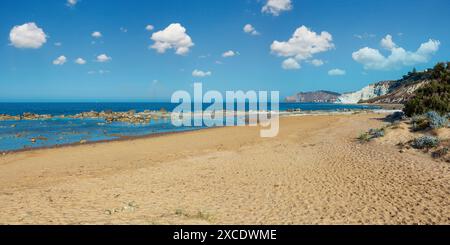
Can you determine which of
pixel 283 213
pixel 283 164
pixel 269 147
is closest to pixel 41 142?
pixel 269 147

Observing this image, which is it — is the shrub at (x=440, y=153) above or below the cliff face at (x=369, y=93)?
below

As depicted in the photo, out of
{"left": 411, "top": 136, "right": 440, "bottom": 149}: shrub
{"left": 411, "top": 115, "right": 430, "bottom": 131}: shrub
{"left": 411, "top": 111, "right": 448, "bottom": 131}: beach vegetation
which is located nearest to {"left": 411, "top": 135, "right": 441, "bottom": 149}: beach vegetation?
{"left": 411, "top": 136, "right": 440, "bottom": 149}: shrub

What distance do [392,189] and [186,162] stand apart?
923 cm

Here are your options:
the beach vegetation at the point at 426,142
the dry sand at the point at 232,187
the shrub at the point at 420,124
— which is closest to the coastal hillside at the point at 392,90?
the shrub at the point at 420,124

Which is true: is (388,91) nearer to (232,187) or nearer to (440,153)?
(440,153)

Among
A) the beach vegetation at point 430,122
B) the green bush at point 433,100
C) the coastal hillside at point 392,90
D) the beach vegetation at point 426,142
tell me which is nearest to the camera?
the beach vegetation at point 426,142

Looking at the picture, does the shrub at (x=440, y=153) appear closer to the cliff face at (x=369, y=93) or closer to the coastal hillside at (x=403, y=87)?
the coastal hillside at (x=403, y=87)

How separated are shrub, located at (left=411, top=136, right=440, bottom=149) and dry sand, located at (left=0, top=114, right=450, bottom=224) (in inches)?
40.2

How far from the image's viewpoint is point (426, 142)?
1523cm

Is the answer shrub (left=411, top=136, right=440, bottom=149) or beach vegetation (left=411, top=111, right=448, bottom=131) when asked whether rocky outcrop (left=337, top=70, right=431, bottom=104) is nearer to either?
beach vegetation (left=411, top=111, right=448, bottom=131)

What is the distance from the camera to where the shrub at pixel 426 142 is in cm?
1493

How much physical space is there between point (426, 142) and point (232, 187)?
9784mm

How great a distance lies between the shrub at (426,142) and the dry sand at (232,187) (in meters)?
1.02

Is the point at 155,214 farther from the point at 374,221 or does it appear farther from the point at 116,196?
the point at 374,221
